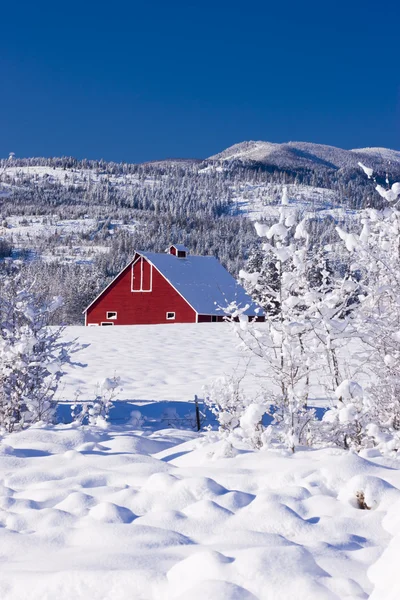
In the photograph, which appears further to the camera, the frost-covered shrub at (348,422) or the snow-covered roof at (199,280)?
the snow-covered roof at (199,280)

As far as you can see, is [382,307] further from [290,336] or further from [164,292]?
[164,292]

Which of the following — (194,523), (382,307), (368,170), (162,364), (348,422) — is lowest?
(162,364)

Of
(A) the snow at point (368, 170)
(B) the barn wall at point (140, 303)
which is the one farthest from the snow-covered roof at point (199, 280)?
(A) the snow at point (368, 170)

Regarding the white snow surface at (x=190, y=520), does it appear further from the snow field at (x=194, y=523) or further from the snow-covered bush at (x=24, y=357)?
the snow-covered bush at (x=24, y=357)

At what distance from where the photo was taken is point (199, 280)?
1548 inches

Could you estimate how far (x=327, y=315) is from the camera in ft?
17.8

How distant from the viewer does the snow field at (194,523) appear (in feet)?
9.24

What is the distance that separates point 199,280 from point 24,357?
3200 cm

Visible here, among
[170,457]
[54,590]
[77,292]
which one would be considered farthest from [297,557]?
[77,292]

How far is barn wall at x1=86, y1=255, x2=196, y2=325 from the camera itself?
38.2 metres

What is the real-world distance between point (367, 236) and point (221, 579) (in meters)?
4.16

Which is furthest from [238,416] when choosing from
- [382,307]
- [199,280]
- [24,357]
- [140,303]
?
[140,303]

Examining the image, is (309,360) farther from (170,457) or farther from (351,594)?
(351,594)

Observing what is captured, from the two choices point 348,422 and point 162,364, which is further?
point 162,364
